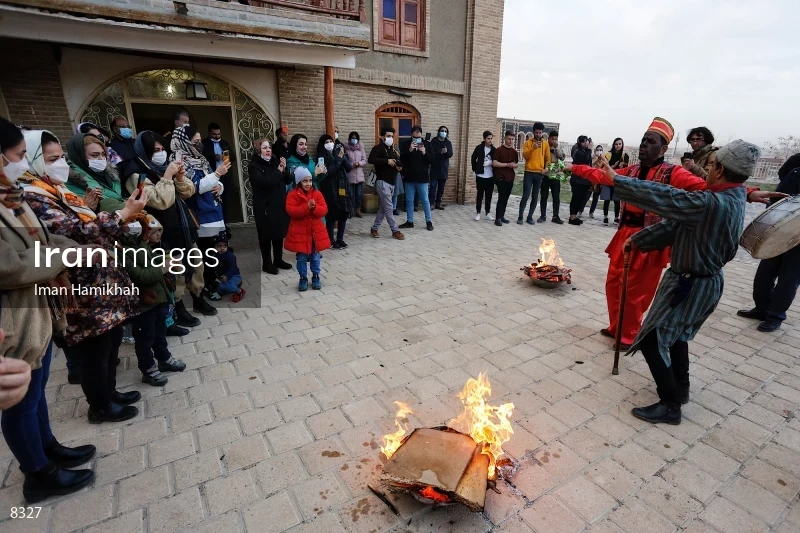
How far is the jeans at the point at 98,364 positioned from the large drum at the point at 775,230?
5.06 metres

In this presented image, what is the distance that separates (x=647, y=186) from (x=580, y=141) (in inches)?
305

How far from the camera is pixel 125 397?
3170 millimetres

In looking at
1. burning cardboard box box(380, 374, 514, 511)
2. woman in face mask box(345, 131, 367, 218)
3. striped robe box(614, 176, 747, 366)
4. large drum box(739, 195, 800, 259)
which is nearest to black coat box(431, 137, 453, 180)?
woman in face mask box(345, 131, 367, 218)

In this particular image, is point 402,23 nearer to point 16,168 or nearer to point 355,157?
point 355,157

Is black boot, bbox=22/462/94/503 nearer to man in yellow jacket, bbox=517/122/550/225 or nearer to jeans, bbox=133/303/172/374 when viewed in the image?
jeans, bbox=133/303/172/374

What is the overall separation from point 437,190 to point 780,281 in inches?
303

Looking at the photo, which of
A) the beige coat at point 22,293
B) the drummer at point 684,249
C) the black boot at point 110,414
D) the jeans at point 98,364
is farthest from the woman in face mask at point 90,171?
the drummer at point 684,249

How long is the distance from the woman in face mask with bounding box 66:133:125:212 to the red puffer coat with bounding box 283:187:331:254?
215 cm

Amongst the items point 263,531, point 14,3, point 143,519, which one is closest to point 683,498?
point 263,531

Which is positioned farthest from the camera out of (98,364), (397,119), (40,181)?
(397,119)

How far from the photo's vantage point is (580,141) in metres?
9.71

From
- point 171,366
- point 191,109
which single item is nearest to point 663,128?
point 171,366

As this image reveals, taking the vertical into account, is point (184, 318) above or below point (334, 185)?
below

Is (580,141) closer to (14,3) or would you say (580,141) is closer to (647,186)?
(647,186)
